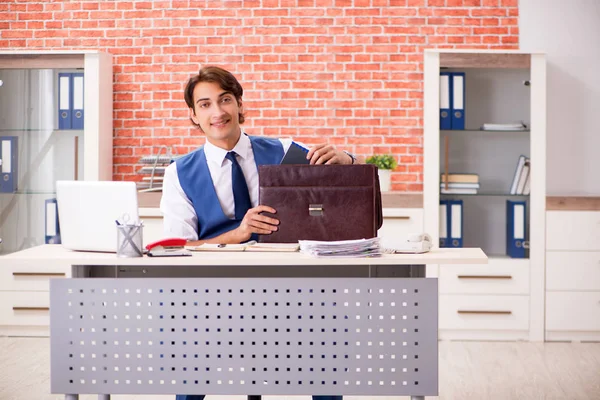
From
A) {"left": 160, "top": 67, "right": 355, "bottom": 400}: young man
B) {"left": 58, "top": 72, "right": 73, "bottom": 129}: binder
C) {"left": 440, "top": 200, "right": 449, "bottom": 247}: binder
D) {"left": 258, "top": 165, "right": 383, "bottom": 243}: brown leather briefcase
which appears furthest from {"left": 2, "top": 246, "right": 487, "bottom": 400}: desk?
{"left": 58, "top": 72, "right": 73, "bottom": 129}: binder

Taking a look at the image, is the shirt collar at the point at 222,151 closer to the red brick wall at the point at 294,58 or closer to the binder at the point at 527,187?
the red brick wall at the point at 294,58

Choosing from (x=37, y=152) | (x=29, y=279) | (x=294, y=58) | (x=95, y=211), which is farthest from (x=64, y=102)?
(x=95, y=211)

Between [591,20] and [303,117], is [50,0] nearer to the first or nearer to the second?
[303,117]

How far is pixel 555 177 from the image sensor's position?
495cm

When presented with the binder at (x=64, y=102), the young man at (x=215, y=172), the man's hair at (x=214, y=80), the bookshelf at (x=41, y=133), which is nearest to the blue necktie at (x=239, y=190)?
the young man at (x=215, y=172)

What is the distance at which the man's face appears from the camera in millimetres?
2789

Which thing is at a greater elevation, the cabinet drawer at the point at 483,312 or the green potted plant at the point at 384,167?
the green potted plant at the point at 384,167

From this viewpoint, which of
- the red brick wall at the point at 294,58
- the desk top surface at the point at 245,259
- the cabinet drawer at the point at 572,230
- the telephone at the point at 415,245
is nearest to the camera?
the desk top surface at the point at 245,259

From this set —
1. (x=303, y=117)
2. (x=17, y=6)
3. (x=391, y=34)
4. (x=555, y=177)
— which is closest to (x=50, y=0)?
(x=17, y=6)

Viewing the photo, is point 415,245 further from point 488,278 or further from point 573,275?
point 573,275

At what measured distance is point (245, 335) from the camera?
2400 millimetres

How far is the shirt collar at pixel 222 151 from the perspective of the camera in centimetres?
289

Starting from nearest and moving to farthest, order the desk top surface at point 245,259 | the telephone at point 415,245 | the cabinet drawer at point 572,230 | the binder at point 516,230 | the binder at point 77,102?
the desk top surface at point 245,259 < the telephone at point 415,245 < the cabinet drawer at point 572,230 < the binder at point 516,230 < the binder at point 77,102

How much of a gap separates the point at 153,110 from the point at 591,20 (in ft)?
9.40
